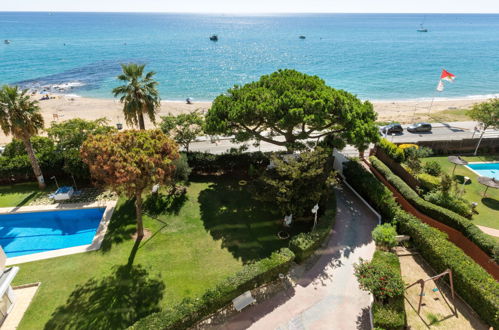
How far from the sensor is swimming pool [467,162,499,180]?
28.4 m

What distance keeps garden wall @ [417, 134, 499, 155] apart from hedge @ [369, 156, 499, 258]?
1160cm

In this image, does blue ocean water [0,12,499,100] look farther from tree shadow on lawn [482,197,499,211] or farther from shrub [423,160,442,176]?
tree shadow on lawn [482,197,499,211]

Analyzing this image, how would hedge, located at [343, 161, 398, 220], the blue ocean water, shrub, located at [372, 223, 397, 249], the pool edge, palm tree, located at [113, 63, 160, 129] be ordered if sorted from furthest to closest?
the blue ocean water
palm tree, located at [113, 63, 160, 129]
hedge, located at [343, 161, 398, 220]
the pool edge
shrub, located at [372, 223, 397, 249]

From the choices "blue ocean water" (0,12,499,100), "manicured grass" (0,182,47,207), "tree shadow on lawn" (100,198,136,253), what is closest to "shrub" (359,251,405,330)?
"tree shadow on lawn" (100,198,136,253)

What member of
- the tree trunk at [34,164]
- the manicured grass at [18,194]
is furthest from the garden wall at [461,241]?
the manicured grass at [18,194]

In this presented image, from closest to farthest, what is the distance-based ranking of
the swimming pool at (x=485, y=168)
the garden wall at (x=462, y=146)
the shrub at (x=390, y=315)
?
1. the shrub at (x=390, y=315)
2. the swimming pool at (x=485, y=168)
3. the garden wall at (x=462, y=146)

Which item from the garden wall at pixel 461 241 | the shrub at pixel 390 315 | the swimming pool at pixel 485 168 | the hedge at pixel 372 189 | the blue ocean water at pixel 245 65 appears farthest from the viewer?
the blue ocean water at pixel 245 65

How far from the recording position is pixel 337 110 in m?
22.9

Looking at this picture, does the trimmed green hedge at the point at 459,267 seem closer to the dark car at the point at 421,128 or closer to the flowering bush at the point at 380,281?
the flowering bush at the point at 380,281

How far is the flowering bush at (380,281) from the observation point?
13859mm

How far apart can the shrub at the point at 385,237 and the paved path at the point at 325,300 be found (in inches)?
42.4

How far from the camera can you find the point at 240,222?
21.2 m

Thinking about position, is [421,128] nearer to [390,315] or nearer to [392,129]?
[392,129]

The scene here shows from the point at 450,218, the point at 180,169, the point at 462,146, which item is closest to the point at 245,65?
the point at 462,146
